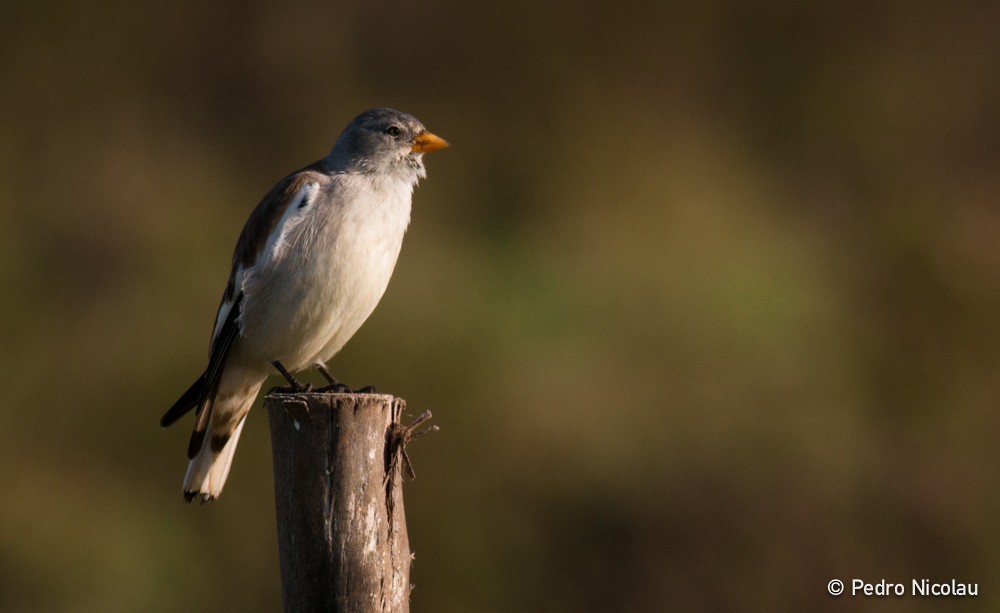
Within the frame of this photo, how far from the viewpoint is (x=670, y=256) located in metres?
9.65

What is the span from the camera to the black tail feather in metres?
4.98

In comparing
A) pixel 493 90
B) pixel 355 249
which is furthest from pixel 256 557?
pixel 493 90

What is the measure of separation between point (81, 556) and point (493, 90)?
204 inches

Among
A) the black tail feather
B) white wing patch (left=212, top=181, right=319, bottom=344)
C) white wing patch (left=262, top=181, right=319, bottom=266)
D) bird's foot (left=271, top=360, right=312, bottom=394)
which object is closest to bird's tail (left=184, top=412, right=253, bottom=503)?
the black tail feather

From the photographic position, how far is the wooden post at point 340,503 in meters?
3.58

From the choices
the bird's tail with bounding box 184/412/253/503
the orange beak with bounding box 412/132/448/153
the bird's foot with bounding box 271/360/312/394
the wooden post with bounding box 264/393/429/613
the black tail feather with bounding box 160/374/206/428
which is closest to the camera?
the wooden post with bounding box 264/393/429/613

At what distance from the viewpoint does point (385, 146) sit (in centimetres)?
530

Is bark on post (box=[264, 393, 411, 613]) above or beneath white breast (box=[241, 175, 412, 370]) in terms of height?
beneath

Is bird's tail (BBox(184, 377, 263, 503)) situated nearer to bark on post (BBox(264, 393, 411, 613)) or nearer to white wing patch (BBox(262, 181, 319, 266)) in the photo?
white wing patch (BBox(262, 181, 319, 266))

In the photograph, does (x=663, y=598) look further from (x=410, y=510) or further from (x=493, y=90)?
(x=493, y=90)

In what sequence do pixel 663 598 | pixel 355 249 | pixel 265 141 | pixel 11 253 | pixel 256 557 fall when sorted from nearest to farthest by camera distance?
1. pixel 355 249
2. pixel 256 557
3. pixel 663 598
4. pixel 11 253
5. pixel 265 141

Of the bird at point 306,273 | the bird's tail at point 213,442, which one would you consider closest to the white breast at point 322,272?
the bird at point 306,273

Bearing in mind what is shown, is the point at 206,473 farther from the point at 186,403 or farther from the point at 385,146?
the point at 385,146

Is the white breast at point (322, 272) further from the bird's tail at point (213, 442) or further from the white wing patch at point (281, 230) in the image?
the bird's tail at point (213, 442)
